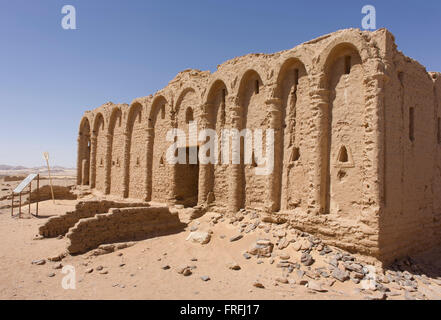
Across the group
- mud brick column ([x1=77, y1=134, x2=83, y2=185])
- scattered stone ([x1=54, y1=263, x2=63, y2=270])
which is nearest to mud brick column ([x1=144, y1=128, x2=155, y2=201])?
scattered stone ([x1=54, y1=263, x2=63, y2=270])

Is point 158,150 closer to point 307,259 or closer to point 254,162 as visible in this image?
point 254,162

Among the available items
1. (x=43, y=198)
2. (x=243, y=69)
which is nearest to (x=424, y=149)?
(x=243, y=69)

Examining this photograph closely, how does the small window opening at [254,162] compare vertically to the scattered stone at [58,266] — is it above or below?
above

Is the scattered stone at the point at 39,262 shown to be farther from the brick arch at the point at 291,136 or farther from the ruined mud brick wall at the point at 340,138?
the brick arch at the point at 291,136

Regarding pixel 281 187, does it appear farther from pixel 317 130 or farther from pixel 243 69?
pixel 243 69

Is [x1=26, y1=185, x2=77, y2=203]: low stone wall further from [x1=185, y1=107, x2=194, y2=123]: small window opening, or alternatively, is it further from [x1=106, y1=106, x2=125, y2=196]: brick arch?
[x1=185, y1=107, x2=194, y2=123]: small window opening

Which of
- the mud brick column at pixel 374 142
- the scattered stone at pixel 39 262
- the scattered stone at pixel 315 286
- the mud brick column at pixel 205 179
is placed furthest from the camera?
the mud brick column at pixel 205 179

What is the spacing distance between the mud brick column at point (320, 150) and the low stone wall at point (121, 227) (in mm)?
5564

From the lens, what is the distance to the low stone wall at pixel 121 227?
9164mm

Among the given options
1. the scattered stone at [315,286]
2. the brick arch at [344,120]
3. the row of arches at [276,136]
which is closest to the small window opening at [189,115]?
the row of arches at [276,136]

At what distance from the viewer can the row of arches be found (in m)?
8.58

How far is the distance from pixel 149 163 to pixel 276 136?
9.02 meters

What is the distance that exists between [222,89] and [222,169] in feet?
12.3

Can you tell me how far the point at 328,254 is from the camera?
8.06 metres
